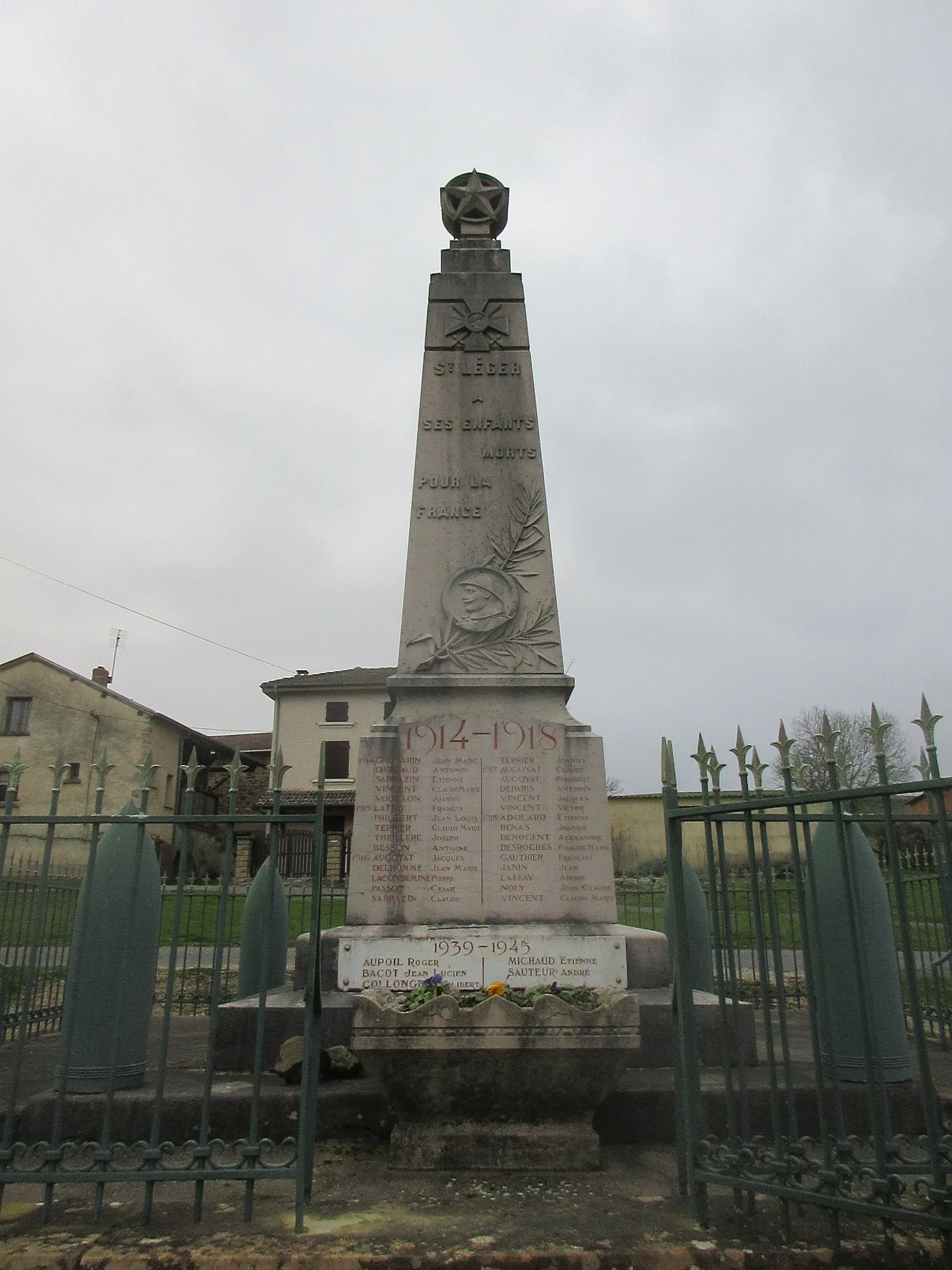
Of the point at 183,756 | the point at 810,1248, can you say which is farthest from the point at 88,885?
the point at 183,756

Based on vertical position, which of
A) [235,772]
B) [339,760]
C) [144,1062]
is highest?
[339,760]

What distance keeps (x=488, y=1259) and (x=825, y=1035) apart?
1.88 meters

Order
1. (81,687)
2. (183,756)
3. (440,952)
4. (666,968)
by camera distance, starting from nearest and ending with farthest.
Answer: (440,952) → (666,968) → (81,687) → (183,756)

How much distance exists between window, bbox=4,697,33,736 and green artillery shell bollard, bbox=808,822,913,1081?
3225cm

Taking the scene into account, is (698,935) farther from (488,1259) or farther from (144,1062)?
(144,1062)

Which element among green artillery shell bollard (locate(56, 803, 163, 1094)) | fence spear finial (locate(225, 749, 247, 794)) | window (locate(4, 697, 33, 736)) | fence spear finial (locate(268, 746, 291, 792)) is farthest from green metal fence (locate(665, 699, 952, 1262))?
window (locate(4, 697, 33, 736))

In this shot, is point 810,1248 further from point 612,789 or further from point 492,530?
point 612,789

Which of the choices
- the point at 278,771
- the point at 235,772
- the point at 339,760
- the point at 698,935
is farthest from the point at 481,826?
the point at 339,760

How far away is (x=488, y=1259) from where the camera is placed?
3018mm

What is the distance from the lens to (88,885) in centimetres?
450

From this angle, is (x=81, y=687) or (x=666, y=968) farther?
(x=81, y=687)

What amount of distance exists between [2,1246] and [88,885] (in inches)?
66.6

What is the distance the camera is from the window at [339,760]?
32.6m

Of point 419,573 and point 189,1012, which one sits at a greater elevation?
point 419,573
